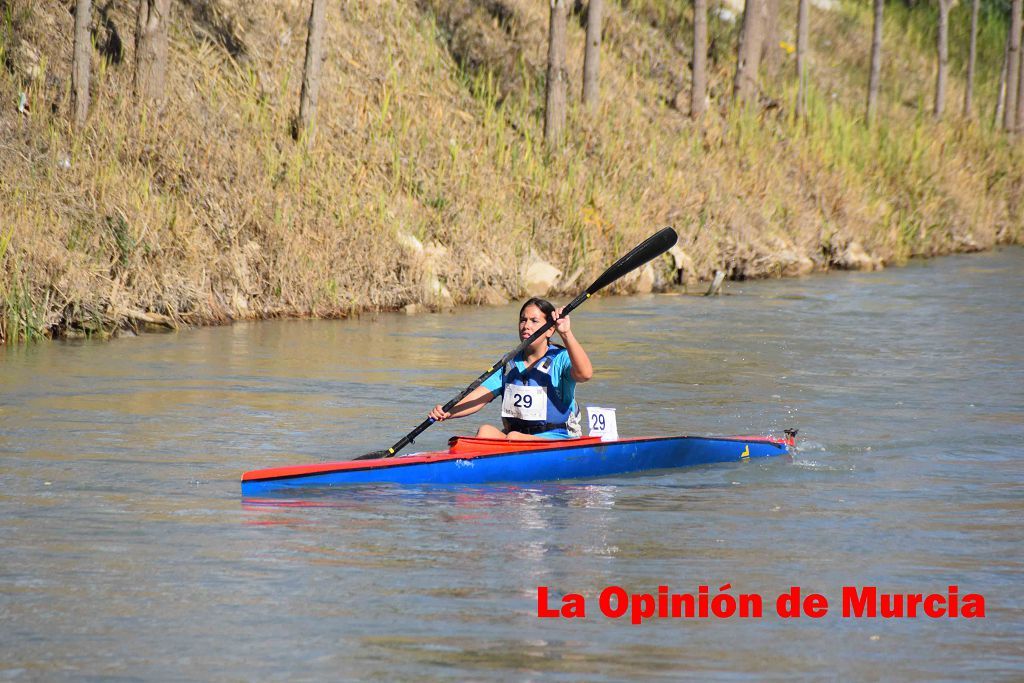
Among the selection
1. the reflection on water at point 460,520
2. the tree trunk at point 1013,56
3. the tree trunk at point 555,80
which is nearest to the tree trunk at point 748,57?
the tree trunk at point 555,80

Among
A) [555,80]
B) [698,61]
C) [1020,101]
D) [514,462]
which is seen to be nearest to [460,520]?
[514,462]

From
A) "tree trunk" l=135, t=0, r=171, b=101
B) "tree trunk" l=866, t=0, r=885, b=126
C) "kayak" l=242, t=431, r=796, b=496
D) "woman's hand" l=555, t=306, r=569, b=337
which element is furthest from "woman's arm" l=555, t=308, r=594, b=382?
"tree trunk" l=866, t=0, r=885, b=126

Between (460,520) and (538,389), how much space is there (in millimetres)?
1556

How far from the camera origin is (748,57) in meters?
25.4

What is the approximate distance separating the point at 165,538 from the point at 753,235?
1554 cm

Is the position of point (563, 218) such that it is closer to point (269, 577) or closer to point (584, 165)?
point (584, 165)

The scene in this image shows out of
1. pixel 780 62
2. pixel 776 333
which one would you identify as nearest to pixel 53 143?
pixel 776 333

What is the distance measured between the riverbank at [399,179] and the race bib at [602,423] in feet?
21.2

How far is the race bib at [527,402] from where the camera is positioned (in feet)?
28.8

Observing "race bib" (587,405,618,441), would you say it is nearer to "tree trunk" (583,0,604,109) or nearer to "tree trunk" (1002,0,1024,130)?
"tree trunk" (583,0,604,109)

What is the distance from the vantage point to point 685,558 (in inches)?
260

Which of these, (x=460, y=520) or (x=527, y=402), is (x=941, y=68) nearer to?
(x=527, y=402)

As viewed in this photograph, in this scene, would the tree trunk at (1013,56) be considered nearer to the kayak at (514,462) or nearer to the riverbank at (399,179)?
the riverbank at (399,179)

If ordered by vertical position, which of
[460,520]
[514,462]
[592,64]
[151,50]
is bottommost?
[460,520]
